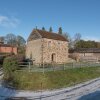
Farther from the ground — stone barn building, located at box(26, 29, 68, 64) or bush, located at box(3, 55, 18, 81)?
stone barn building, located at box(26, 29, 68, 64)

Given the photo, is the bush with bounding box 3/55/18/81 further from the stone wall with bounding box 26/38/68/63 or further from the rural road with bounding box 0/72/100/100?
the stone wall with bounding box 26/38/68/63

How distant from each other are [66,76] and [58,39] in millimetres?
23327

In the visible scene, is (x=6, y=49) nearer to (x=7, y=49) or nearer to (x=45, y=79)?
(x=7, y=49)

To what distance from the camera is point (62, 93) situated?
23.2 metres

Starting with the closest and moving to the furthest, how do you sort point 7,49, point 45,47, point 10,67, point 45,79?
point 45,79 → point 10,67 → point 45,47 → point 7,49

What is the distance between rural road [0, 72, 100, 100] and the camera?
2108 centimetres

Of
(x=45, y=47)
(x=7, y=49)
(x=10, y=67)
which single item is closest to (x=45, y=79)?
(x=10, y=67)

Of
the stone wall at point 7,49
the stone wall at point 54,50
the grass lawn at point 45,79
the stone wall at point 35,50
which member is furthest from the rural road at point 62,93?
the stone wall at point 7,49

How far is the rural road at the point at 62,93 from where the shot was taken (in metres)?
21.1

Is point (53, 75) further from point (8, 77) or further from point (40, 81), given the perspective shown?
point (8, 77)

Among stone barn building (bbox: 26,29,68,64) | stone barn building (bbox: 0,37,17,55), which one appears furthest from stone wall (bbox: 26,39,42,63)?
stone barn building (bbox: 0,37,17,55)

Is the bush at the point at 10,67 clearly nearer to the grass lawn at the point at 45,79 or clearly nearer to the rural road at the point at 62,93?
the grass lawn at the point at 45,79

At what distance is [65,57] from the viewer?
5394 cm

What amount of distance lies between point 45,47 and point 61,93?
1025 inches
